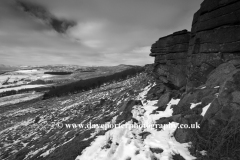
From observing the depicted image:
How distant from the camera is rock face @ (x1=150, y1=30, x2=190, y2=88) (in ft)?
51.9

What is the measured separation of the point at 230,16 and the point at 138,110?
11.4 meters

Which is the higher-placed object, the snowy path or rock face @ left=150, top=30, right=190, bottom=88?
rock face @ left=150, top=30, right=190, bottom=88

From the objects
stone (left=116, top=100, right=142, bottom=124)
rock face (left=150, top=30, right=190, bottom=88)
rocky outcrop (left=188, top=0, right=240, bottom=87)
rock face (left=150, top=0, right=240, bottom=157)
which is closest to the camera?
rock face (left=150, top=0, right=240, bottom=157)

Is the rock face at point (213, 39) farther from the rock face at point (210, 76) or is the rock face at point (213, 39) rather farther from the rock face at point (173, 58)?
the rock face at point (173, 58)

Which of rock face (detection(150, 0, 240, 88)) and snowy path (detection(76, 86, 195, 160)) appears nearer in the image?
snowy path (detection(76, 86, 195, 160))

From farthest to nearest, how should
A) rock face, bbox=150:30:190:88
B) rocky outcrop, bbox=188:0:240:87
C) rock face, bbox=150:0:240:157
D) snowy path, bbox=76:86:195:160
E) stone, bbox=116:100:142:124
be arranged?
rock face, bbox=150:30:190:88, stone, bbox=116:100:142:124, rocky outcrop, bbox=188:0:240:87, snowy path, bbox=76:86:195:160, rock face, bbox=150:0:240:157

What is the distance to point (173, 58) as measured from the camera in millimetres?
17312

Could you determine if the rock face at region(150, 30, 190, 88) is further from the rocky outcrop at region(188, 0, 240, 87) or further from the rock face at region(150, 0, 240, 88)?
the rocky outcrop at region(188, 0, 240, 87)

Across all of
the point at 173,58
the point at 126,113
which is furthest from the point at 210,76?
the point at 173,58

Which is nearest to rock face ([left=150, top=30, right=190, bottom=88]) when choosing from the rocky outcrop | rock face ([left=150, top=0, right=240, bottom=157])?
rock face ([left=150, top=0, right=240, bottom=157])

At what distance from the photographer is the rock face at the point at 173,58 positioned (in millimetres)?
15805

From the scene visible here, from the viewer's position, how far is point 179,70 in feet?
53.0

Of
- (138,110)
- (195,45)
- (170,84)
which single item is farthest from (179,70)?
(138,110)

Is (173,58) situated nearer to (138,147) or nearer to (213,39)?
(213,39)
